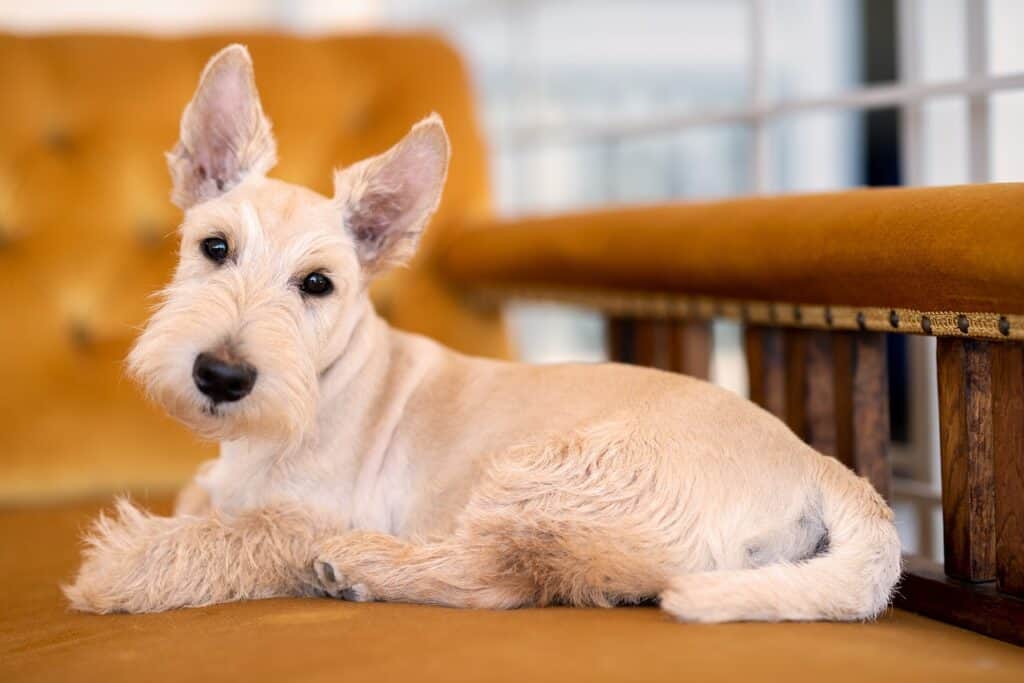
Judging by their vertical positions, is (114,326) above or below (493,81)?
below

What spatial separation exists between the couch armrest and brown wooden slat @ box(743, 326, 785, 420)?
121 mm

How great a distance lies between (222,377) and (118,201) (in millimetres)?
1293

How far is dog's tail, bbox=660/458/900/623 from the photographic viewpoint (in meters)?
1.42

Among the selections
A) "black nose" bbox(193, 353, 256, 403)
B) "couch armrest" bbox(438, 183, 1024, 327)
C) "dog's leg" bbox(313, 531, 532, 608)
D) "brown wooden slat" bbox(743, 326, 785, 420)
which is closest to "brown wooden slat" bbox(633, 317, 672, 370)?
"couch armrest" bbox(438, 183, 1024, 327)

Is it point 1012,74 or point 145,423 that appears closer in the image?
point 1012,74

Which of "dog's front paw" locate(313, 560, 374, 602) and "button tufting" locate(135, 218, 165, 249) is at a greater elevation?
"button tufting" locate(135, 218, 165, 249)

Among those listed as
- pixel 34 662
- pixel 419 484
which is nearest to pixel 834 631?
pixel 419 484

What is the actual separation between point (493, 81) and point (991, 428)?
11.1 ft

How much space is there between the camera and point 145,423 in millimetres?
2621

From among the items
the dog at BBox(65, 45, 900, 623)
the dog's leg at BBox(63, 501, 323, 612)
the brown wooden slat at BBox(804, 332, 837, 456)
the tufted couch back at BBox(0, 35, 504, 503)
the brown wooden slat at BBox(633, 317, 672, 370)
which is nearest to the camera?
the dog at BBox(65, 45, 900, 623)

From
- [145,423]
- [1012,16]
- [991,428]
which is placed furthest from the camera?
[145,423]

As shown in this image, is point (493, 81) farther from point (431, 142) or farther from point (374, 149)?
point (431, 142)

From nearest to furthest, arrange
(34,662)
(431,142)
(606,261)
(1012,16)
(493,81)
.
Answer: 1. (34,662)
2. (431,142)
3. (1012,16)
4. (606,261)
5. (493,81)

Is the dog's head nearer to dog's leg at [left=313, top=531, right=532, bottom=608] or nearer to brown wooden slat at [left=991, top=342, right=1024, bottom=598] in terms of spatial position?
dog's leg at [left=313, top=531, right=532, bottom=608]
